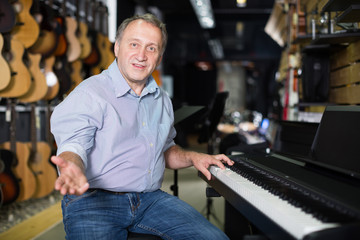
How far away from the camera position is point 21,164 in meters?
3.54

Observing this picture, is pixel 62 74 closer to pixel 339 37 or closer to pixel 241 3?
pixel 339 37

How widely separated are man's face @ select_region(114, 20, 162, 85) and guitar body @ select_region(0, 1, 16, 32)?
5.91 ft

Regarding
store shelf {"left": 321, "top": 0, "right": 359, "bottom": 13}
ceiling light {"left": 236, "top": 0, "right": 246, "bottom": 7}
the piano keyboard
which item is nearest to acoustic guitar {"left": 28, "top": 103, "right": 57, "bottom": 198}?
the piano keyboard

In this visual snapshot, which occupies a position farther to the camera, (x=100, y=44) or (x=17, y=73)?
(x=100, y=44)

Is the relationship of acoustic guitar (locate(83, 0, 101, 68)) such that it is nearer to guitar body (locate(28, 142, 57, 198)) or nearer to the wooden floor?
guitar body (locate(28, 142, 57, 198))

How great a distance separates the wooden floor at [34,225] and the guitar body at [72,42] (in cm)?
170

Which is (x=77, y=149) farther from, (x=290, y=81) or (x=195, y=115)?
(x=290, y=81)

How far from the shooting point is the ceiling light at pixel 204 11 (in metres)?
7.75

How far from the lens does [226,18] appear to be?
9562 mm

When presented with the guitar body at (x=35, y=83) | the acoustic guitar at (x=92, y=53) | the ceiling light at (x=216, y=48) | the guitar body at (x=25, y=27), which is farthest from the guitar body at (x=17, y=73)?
the ceiling light at (x=216, y=48)

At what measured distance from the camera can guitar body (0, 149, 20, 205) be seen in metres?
3.23

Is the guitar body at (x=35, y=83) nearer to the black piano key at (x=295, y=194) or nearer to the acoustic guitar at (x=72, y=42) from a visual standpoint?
the acoustic guitar at (x=72, y=42)

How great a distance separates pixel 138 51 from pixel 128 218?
29.8 inches

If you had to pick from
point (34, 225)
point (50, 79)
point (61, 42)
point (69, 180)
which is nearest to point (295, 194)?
point (69, 180)
